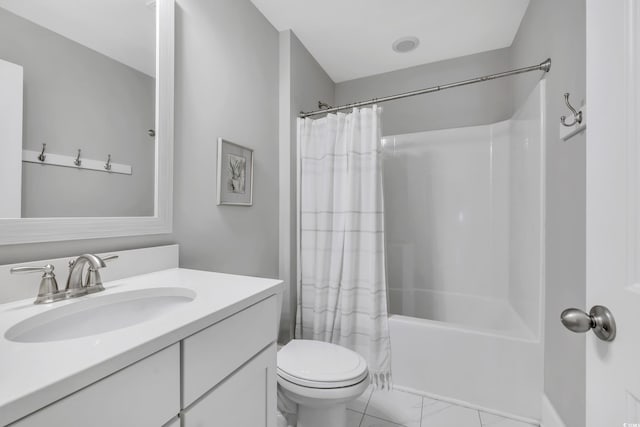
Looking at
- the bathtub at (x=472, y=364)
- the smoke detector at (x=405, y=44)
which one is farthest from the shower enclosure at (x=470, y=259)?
the smoke detector at (x=405, y=44)

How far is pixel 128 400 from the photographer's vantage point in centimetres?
50

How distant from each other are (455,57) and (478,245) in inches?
61.1

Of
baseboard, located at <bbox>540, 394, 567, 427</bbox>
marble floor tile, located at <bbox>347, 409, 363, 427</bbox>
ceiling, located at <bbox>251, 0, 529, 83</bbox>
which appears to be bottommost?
marble floor tile, located at <bbox>347, 409, 363, 427</bbox>

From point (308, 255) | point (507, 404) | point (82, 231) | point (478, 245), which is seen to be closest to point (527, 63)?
point (478, 245)

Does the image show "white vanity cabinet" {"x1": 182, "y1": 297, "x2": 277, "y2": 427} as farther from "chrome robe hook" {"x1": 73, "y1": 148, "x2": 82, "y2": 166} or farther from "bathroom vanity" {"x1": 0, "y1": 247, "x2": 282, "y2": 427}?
"chrome robe hook" {"x1": 73, "y1": 148, "x2": 82, "y2": 166}

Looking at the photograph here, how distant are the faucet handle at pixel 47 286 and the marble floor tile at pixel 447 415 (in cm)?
167

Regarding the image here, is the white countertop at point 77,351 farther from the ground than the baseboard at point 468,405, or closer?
farther from the ground

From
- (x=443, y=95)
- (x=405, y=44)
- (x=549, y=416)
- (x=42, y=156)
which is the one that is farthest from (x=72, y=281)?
(x=443, y=95)

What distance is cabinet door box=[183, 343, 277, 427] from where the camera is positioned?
66cm

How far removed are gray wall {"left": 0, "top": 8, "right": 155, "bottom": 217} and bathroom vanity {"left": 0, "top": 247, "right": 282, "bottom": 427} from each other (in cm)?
30

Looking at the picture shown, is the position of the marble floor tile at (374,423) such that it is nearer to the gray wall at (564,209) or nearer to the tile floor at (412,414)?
the tile floor at (412,414)
